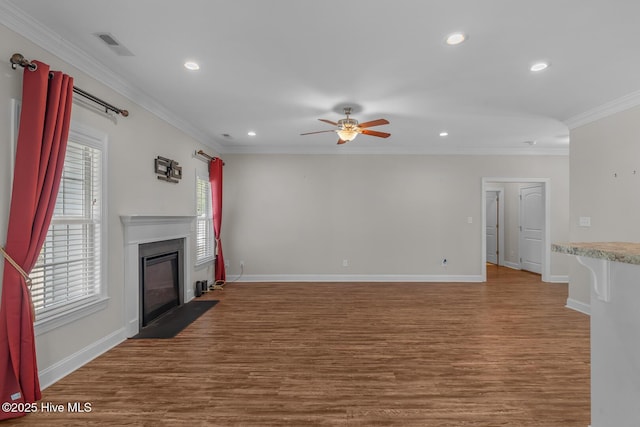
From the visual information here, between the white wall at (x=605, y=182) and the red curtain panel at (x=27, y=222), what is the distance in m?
5.75

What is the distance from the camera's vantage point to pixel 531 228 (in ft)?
22.9

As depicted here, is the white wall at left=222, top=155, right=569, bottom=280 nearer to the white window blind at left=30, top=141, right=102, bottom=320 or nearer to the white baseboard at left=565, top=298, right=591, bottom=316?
the white baseboard at left=565, top=298, right=591, bottom=316

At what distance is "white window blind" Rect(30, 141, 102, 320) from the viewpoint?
236cm

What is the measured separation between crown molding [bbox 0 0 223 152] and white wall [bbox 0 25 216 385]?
50 millimetres

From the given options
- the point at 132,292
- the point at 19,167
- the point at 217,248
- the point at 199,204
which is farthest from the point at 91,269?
the point at 217,248

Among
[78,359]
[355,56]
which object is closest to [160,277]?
[78,359]

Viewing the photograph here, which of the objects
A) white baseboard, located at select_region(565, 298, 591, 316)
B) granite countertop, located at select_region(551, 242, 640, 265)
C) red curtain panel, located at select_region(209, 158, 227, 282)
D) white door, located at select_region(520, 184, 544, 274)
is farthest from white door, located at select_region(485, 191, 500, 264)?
granite countertop, located at select_region(551, 242, 640, 265)

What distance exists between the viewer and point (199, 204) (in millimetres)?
5234

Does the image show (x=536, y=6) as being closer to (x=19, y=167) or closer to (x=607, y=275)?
(x=607, y=275)

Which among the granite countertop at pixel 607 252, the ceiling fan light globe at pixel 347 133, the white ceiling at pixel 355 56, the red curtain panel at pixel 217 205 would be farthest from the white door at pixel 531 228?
the red curtain panel at pixel 217 205

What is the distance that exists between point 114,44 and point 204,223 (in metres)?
3.38

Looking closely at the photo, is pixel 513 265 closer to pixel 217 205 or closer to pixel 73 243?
pixel 217 205

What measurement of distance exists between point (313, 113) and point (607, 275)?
3402 millimetres

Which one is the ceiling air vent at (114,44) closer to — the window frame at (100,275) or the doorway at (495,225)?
the window frame at (100,275)
